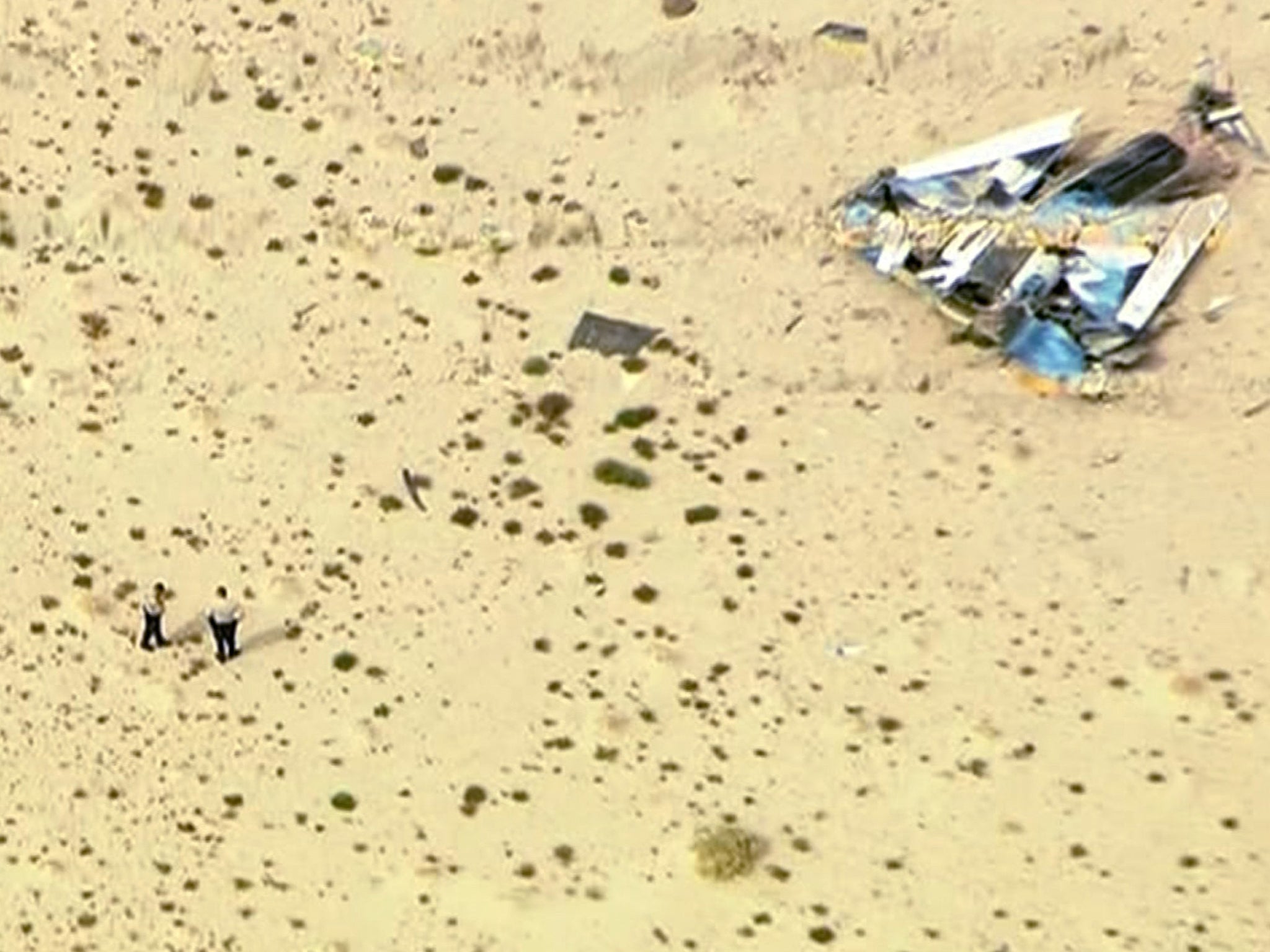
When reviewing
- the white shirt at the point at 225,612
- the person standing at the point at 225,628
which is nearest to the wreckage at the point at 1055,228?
the white shirt at the point at 225,612

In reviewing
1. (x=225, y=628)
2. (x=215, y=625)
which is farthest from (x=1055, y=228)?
(x=215, y=625)

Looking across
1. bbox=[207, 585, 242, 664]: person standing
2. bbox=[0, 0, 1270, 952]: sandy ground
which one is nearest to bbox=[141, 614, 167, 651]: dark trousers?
bbox=[0, 0, 1270, 952]: sandy ground

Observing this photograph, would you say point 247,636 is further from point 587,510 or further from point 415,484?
point 587,510

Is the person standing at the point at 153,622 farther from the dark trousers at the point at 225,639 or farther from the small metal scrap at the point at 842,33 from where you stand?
the small metal scrap at the point at 842,33

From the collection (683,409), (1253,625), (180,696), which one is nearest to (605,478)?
(683,409)

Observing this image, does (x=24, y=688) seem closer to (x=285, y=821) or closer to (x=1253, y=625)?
(x=285, y=821)

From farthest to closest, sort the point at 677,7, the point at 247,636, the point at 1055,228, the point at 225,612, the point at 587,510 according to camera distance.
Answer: the point at 677,7 → the point at 1055,228 → the point at 587,510 → the point at 247,636 → the point at 225,612
